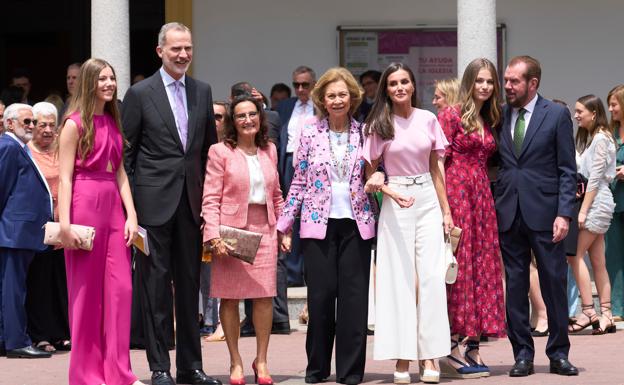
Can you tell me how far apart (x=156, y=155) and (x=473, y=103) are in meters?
2.15

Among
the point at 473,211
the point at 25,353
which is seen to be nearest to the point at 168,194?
the point at 473,211

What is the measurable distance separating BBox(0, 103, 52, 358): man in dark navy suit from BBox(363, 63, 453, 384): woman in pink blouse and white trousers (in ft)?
10.8

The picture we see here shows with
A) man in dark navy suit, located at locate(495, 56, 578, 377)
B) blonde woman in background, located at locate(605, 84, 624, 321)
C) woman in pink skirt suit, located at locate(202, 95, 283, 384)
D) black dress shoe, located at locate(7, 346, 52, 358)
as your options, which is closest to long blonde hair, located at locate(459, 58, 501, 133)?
man in dark navy suit, located at locate(495, 56, 578, 377)

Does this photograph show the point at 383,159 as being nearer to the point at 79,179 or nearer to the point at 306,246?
the point at 306,246

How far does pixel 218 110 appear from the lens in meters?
12.1

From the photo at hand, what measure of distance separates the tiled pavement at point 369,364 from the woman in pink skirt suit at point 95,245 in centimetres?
95

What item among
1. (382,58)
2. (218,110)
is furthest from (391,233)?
(382,58)

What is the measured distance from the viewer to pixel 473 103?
9.73 meters

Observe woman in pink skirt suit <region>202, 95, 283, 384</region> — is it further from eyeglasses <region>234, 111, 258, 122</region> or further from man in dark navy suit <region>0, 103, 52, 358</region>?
man in dark navy suit <region>0, 103, 52, 358</region>

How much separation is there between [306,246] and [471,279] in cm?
114

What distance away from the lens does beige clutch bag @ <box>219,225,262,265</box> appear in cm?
926

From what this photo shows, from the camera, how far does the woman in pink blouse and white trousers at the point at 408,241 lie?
9.36m

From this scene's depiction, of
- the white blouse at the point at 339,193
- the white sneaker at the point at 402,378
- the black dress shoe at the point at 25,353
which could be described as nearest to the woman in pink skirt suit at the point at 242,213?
the white blouse at the point at 339,193

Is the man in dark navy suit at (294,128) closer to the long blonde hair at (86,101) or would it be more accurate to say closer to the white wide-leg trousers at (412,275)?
the white wide-leg trousers at (412,275)
